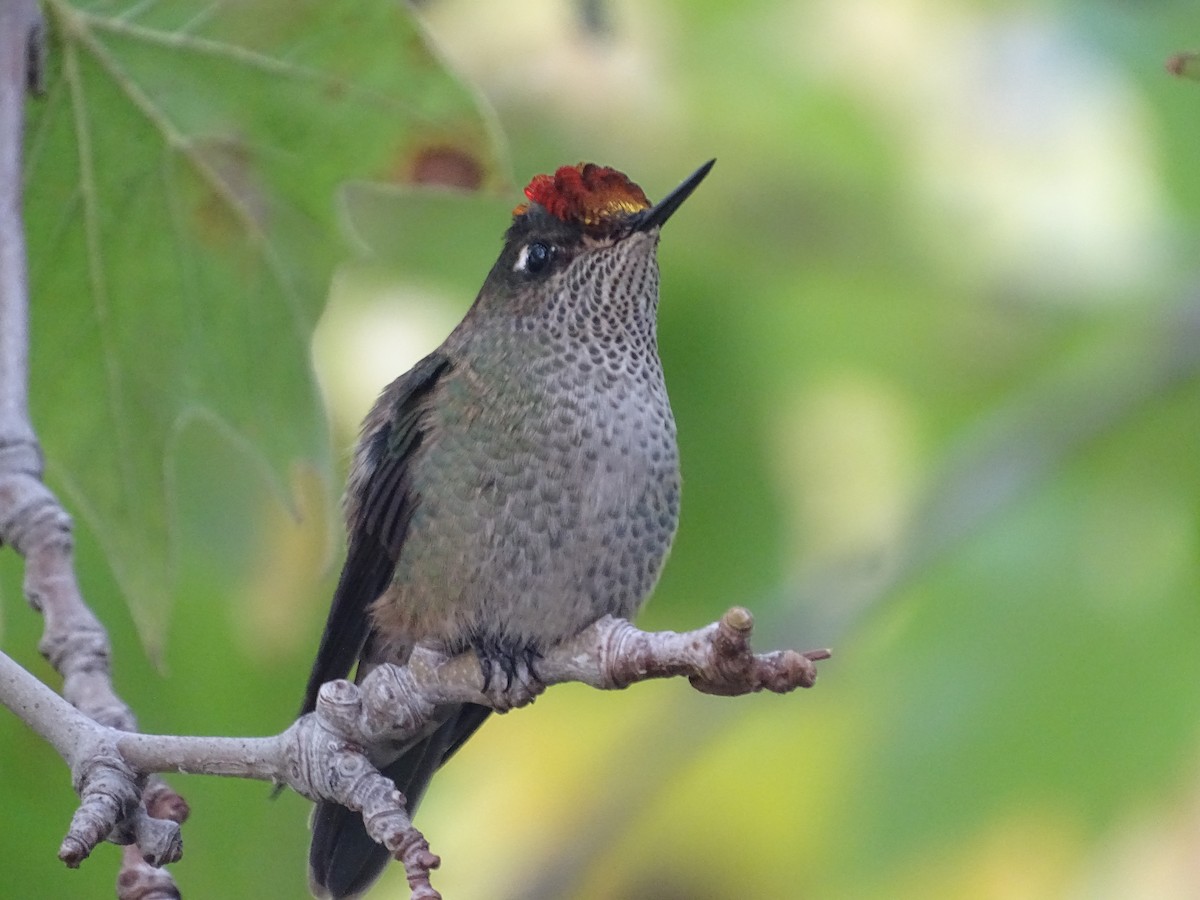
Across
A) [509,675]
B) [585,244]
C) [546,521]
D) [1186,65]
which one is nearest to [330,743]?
[509,675]

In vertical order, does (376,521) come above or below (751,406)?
below

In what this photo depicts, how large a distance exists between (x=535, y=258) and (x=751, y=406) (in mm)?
1467

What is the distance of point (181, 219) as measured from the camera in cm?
214

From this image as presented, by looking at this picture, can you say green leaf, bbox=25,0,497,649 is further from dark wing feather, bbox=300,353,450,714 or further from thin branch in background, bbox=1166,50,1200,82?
thin branch in background, bbox=1166,50,1200,82

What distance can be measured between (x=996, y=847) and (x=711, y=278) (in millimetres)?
1410

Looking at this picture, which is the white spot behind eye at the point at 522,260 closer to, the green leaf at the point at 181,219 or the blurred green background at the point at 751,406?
the blurred green background at the point at 751,406

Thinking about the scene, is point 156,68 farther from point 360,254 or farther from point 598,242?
point 598,242

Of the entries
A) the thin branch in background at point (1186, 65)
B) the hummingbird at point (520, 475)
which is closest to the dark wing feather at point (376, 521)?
the hummingbird at point (520, 475)

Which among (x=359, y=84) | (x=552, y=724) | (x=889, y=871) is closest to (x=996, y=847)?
(x=889, y=871)

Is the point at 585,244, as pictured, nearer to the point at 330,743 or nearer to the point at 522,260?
the point at 522,260

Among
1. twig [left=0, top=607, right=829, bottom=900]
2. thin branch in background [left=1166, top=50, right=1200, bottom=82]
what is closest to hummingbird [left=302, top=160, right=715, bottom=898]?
twig [left=0, top=607, right=829, bottom=900]

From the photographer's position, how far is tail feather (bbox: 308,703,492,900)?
1.96m

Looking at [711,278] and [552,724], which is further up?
[711,278]

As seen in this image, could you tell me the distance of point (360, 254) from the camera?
2.12 m
